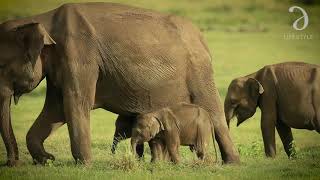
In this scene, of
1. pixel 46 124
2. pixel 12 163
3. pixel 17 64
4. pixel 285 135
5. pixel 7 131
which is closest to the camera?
pixel 7 131

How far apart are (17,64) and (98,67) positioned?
1.15 meters

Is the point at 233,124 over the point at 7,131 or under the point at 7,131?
under

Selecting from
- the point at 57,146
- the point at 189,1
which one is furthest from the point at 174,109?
the point at 189,1

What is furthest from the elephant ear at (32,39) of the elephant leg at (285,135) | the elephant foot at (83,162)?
the elephant leg at (285,135)

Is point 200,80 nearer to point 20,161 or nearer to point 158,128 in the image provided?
point 158,128

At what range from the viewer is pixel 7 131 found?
1539 centimetres

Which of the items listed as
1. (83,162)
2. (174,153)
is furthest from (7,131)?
(174,153)

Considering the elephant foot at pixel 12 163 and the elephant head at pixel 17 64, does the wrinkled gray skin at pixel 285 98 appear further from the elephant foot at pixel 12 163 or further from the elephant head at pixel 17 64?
the elephant foot at pixel 12 163

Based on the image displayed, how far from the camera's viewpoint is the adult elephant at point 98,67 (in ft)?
51.1

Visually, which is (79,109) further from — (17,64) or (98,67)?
(17,64)

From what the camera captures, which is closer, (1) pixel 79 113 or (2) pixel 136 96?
(1) pixel 79 113

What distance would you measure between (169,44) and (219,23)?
19618 mm

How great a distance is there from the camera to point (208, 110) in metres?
16.8

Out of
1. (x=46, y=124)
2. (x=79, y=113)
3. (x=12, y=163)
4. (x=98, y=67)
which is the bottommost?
(x=12, y=163)
